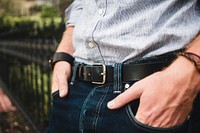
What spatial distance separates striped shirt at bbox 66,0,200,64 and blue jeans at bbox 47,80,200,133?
130mm

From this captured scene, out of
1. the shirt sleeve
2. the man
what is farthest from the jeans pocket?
the shirt sleeve

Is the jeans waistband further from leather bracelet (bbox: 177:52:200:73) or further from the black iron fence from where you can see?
the black iron fence

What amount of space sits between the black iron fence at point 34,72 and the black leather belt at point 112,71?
2.02m

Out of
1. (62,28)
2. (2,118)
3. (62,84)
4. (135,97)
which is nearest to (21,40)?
(2,118)

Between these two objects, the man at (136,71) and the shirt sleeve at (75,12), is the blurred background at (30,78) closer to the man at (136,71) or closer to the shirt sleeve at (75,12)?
the shirt sleeve at (75,12)

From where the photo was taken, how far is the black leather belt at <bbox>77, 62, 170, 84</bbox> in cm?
144

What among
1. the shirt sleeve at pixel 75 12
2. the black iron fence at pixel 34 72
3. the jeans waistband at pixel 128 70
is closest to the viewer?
the jeans waistband at pixel 128 70

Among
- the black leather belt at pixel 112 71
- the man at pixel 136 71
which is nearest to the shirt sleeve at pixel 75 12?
the man at pixel 136 71

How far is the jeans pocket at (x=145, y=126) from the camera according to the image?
1344 mm

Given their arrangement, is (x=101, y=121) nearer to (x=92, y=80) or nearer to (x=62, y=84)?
(x=92, y=80)

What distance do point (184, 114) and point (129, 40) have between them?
327 mm

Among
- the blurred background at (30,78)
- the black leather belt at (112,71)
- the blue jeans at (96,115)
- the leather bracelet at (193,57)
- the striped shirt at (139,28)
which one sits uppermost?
the striped shirt at (139,28)

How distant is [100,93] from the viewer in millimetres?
1506

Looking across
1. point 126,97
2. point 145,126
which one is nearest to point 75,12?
point 126,97
